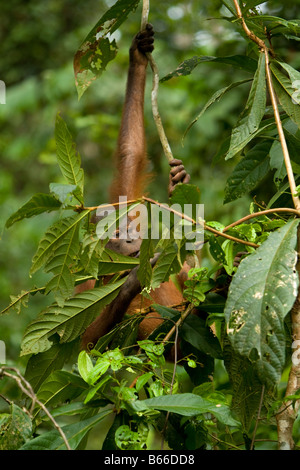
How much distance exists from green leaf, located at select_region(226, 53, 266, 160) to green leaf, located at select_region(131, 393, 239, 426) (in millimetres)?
767

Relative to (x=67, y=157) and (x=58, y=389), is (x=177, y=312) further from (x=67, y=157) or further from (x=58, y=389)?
(x=67, y=157)

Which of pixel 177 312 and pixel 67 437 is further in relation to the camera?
pixel 177 312

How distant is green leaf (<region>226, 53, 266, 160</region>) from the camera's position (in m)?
1.91

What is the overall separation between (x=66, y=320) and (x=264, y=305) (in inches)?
36.1

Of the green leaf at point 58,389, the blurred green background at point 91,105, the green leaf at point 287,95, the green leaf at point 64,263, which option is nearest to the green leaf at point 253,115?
the green leaf at point 287,95

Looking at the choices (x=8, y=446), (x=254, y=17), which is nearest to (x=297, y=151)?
(x=254, y=17)

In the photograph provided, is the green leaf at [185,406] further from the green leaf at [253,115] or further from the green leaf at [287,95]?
the green leaf at [287,95]

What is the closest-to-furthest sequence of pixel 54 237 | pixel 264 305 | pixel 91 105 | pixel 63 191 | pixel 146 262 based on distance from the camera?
pixel 264 305 < pixel 63 191 < pixel 54 237 < pixel 146 262 < pixel 91 105

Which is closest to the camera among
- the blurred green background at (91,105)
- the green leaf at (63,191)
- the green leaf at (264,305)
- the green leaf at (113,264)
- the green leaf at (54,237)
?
the green leaf at (264,305)

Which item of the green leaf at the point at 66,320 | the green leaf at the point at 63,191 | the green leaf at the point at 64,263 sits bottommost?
the green leaf at the point at 66,320

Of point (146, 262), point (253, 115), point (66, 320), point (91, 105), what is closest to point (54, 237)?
point (146, 262)

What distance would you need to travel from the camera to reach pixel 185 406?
1645mm

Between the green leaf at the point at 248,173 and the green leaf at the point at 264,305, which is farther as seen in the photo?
the green leaf at the point at 248,173

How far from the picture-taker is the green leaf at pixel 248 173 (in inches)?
93.6
